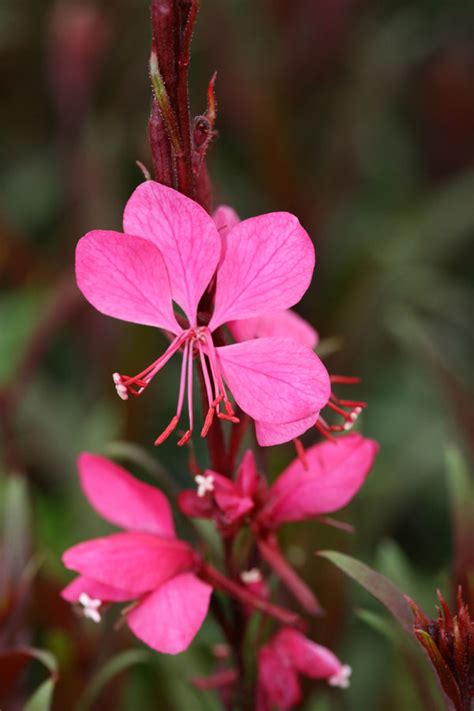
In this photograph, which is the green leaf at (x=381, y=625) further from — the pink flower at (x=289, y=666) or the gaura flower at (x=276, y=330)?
the gaura flower at (x=276, y=330)

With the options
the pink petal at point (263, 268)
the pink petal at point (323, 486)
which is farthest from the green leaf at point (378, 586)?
the pink petal at point (263, 268)

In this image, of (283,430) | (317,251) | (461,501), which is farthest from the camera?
(317,251)

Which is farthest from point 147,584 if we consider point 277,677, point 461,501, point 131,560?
point 461,501

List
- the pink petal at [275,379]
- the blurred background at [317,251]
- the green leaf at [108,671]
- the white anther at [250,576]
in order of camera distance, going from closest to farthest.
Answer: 1. the pink petal at [275,379]
2. the white anther at [250,576]
3. the green leaf at [108,671]
4. the blurred background at [317,251]

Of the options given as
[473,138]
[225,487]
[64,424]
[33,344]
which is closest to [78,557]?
[225,487]

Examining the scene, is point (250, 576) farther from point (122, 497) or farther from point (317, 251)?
point (317, 251)

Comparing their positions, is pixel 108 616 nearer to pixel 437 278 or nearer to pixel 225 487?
pixel 225 487
